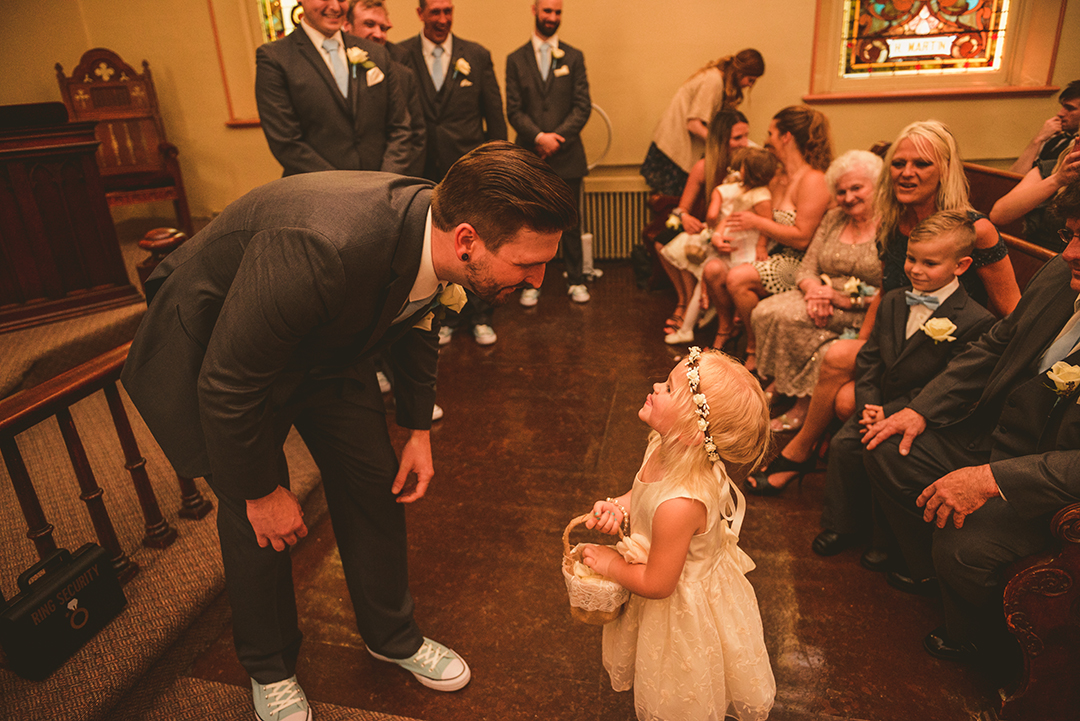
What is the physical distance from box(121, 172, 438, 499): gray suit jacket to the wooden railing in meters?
0.60

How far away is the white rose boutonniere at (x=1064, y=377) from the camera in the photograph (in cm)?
162

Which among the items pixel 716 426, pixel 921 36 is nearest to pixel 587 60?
pixel 921 36

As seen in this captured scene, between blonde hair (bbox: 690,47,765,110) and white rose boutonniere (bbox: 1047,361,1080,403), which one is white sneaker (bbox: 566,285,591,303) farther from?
white rose boutonniere (bbox: 1047,361,1080,403)

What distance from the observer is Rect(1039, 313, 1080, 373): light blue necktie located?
1.73 m

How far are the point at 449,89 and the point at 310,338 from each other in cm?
348

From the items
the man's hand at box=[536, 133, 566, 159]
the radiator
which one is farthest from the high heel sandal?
the radiator

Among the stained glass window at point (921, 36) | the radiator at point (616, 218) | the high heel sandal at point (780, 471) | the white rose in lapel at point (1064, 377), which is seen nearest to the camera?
the white rose in lapel at point (1064, 377)

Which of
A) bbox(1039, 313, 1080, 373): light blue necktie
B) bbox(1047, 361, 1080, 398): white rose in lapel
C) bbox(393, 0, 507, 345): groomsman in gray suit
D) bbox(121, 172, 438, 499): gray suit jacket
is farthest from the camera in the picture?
bbox(393, 0, 507, 345): groomsman in gray suit

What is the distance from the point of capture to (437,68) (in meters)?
4.43

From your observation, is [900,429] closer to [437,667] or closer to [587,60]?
[437,667]

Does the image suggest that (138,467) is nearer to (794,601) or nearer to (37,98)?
(794,601)

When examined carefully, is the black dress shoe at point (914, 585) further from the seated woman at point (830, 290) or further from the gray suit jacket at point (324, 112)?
the gray suit jacket at point (324, 112)

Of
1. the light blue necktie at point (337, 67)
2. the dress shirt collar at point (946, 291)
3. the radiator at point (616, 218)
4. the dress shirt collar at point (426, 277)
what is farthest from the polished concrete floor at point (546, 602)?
the radiator at point (616, 218)

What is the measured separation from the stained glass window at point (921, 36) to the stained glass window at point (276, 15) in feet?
16.2
